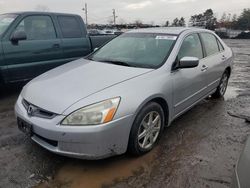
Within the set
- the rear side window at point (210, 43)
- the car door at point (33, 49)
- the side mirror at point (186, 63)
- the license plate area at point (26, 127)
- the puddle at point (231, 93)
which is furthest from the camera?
the puddle at point (231, 93)

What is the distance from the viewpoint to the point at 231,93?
20.5 feet

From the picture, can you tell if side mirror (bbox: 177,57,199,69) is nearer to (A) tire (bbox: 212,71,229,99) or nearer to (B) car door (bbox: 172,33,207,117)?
(B) car door (bbox: 172,33,207,117)

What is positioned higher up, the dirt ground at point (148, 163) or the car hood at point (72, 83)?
the car hood at point (72, 83)

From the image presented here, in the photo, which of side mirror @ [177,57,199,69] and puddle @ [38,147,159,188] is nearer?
puddle @ [38,147,159,188]

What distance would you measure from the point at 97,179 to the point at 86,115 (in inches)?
28.2

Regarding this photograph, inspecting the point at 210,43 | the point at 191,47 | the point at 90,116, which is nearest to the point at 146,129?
the point at 90,116

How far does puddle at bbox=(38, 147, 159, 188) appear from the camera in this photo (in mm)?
2746

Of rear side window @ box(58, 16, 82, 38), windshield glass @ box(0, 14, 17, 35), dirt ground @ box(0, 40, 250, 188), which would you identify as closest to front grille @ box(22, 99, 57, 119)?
dirt ground @ box(0, 40, 250, 188)

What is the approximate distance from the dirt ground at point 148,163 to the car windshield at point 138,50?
3.73 ft

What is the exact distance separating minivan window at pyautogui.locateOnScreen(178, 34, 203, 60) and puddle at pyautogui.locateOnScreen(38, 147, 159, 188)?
162cm

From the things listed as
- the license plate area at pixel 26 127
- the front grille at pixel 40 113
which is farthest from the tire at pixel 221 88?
the license plate area at pixel 26 127

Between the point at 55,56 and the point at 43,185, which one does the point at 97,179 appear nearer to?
the point at 43,185

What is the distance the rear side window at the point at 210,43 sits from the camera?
15.5 feet

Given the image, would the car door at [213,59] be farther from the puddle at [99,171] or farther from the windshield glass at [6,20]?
the windshield glass at [6,20]
